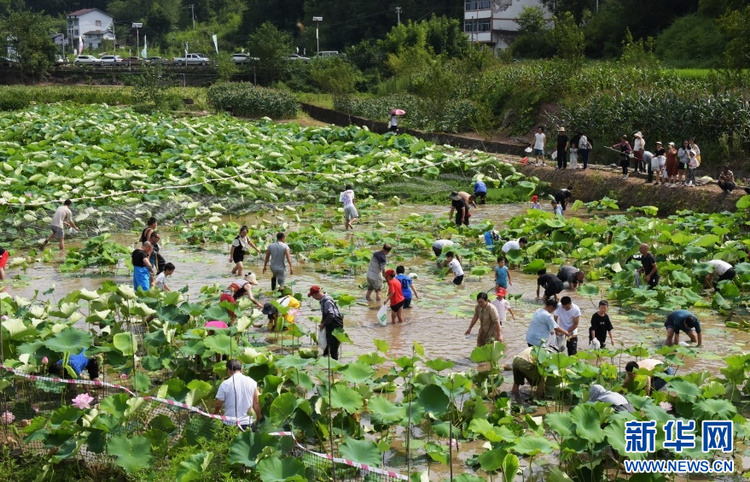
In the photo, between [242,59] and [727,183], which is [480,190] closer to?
[727,183]

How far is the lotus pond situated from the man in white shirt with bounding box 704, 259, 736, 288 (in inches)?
6.7

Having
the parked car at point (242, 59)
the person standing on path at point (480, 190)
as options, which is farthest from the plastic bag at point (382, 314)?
the parked car at point (242, 59)

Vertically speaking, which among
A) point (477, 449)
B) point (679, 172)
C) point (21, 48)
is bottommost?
point (477, 449)

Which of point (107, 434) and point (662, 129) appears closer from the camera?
point (107, 434)

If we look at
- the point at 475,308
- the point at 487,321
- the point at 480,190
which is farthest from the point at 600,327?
the point at 480,190

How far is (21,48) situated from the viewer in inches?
1935

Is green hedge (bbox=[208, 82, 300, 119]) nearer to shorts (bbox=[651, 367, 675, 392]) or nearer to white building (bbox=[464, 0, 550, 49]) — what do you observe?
white building (bbox=[464, 0, 550, 49])

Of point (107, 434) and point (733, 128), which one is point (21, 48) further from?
point (107, 434)

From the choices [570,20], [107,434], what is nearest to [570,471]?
[107,434]

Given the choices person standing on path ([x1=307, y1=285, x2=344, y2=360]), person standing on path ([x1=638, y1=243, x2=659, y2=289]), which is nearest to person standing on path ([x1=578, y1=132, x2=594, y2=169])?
person standing on path ([x1=638, y1=243, x2=659, y2=289])

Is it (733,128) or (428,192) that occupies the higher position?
(733,128)

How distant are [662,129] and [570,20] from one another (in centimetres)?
912

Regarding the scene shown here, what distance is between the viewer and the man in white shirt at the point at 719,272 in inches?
497

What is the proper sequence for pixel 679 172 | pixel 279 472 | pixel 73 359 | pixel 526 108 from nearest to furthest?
Answer: pixel 279 472 < pixel 73 359 < pixel 679 172 < pixel 526 108
